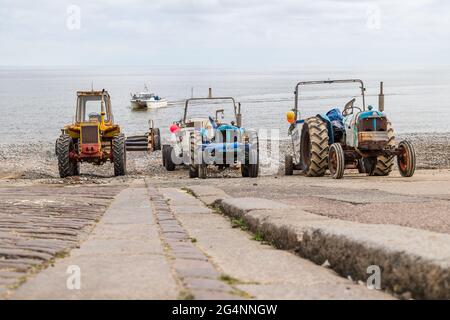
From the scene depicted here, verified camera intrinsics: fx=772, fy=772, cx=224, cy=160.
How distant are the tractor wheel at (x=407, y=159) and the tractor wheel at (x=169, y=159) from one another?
24.1ft

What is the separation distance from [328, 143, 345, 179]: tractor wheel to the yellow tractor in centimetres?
596

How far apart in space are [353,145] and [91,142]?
284 inches

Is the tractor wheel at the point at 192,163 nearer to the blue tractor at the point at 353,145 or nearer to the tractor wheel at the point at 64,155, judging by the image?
the blue tractor at the point at 353,145

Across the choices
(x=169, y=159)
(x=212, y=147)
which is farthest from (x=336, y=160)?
(x=169, y=159)

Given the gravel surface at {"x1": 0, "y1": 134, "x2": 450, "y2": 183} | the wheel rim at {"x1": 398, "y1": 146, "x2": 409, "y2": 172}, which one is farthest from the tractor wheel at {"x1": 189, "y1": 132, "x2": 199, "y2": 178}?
the wheel rim at {"x1": 398, "y1": 146, "x2": 409, "y2": 172}

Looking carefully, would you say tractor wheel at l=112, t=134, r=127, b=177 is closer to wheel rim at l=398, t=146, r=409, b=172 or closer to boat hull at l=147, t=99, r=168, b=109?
wheel rim at l=398, t=146, r=409, b=172

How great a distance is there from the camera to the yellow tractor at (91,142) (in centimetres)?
1962

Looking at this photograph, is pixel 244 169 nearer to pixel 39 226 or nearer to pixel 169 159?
pixel 169 159

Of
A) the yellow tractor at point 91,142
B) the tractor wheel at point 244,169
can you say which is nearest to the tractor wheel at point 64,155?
the yellow tractor at point 91,142

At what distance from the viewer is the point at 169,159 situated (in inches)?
862

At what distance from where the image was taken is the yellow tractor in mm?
19625

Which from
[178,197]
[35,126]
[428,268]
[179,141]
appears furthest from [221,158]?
[35,126]

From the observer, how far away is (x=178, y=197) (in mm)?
10359
